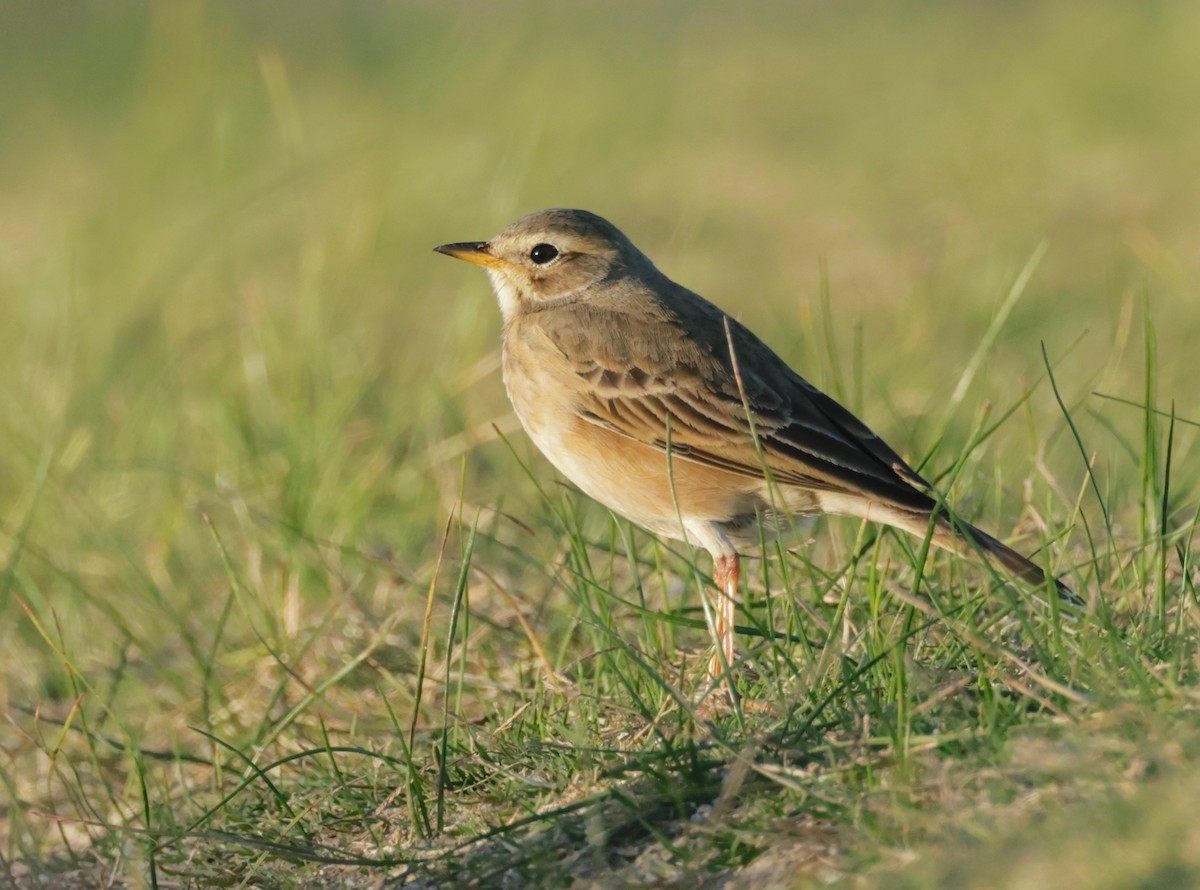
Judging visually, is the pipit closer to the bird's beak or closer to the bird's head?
the bird's head

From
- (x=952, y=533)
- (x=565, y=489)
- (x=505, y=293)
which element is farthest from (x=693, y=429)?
(x=505, y=293)

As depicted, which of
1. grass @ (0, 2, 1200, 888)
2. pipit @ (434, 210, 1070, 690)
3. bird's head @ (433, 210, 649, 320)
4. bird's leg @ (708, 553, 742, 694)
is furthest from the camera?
bird's head @ (433, 210, 649, 320)

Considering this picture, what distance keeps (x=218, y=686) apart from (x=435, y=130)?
29.9ft

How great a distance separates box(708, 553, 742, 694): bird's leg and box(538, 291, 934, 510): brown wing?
1.01 ft

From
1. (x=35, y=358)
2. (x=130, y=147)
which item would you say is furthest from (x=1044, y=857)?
(x=130, y=147)

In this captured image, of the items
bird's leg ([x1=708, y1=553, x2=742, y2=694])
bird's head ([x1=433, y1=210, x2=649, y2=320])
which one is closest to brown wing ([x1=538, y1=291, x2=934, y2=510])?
bird's leg ([x1=708, y1=553, x2=742, y2=694])

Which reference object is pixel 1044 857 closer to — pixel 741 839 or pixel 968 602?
pixel 741 839

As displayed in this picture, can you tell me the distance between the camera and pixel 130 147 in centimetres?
1127

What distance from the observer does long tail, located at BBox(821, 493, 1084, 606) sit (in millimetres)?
4270

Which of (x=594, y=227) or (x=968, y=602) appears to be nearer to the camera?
(x=968, y=602)

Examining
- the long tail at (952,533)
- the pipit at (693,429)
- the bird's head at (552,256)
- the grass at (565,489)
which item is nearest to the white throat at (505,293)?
the bird's head at (552,256)

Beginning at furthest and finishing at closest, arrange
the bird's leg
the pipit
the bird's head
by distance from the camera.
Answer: the bird's head → the pipit → the bird's leg

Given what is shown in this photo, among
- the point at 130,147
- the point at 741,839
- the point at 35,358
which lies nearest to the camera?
the point at 741,839

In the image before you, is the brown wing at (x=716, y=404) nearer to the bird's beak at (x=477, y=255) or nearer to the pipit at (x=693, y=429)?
the pipit at (x=693, y=429)
